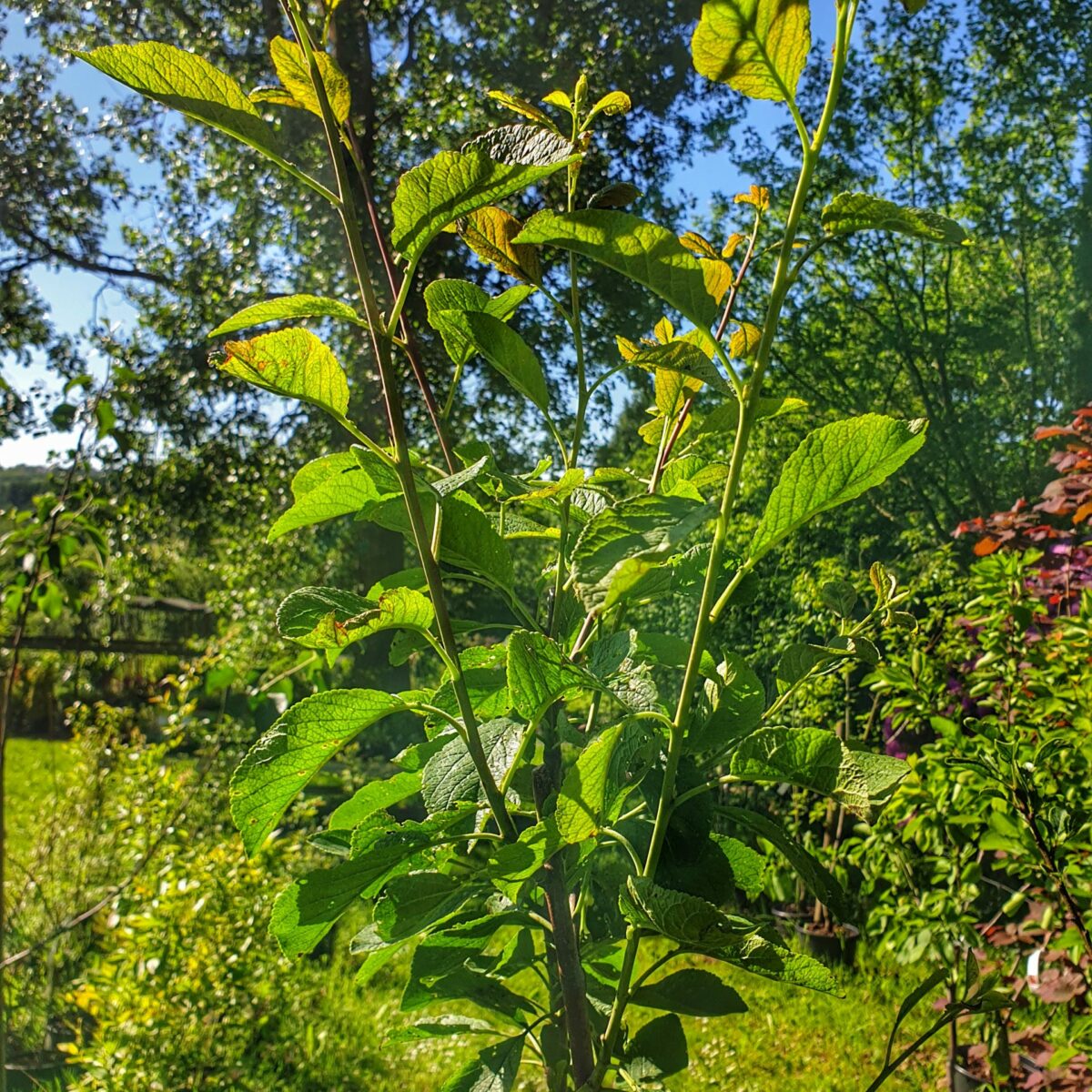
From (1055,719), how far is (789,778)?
1301 mm

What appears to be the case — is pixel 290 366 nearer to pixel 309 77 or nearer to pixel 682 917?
pixel 309 77

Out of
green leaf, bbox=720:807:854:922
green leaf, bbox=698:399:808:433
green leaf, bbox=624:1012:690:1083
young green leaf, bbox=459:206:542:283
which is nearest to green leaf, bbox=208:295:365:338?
young green leaf, bbox=459:206:542:283

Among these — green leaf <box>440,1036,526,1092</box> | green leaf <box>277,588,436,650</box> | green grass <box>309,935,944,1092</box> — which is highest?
green leaf <box>277,588,436,650</box>

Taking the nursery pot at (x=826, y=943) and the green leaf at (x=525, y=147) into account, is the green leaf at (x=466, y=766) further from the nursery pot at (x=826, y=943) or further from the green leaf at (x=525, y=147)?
the nursery pot at (x=826, y=943)

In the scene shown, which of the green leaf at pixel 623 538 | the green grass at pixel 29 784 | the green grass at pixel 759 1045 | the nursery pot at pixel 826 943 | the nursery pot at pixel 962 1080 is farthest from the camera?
the green grass at pixel 29 784

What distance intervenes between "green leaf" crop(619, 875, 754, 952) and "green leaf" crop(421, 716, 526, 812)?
94 millimetres

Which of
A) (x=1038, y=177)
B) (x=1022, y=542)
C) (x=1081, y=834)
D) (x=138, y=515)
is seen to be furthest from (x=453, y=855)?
(x=138, y=515)

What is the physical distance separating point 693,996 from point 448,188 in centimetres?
49

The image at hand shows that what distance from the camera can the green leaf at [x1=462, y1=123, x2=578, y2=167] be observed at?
42 cm

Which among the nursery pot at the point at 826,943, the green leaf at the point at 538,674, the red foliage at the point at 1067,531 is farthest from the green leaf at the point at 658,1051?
the nursery pot at the point at 826,943

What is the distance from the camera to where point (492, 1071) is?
57 cm

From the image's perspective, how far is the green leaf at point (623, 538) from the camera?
1.25 feet

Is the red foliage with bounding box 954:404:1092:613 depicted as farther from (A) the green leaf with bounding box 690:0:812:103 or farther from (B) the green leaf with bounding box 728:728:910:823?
(A) the green leaf with bounding box 690:0:812:103

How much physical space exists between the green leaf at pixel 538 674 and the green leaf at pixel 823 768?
4.6 inches
